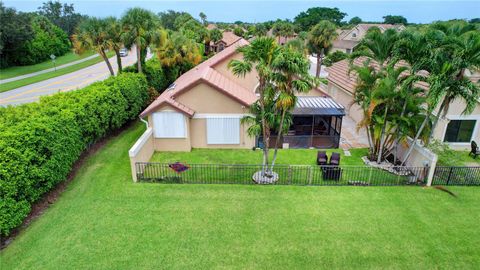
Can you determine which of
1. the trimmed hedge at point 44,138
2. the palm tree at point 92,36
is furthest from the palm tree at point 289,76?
the palm tree at point 92,36

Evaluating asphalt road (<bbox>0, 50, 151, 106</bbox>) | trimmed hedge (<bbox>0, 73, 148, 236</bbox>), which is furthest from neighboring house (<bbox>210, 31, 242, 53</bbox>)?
trimmed hedge (<bbox>0, 73, 148, 236</bbox>)

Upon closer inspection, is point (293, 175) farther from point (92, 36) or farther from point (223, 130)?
point (92, 36)

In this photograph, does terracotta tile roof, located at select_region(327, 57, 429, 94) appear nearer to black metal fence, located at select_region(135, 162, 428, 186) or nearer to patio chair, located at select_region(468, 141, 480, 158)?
patio chair, located at select_region(468, 141, 480, 158)

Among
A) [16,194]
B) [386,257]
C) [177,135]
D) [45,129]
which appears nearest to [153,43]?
[177,135]

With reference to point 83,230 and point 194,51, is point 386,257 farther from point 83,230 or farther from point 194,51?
point 194,51

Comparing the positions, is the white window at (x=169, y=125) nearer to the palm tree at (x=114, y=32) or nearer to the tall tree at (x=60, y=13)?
the palm tree at (x=114, y=32)

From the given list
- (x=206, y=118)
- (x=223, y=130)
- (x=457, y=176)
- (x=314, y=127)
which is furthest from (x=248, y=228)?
(x=314, y=127)
